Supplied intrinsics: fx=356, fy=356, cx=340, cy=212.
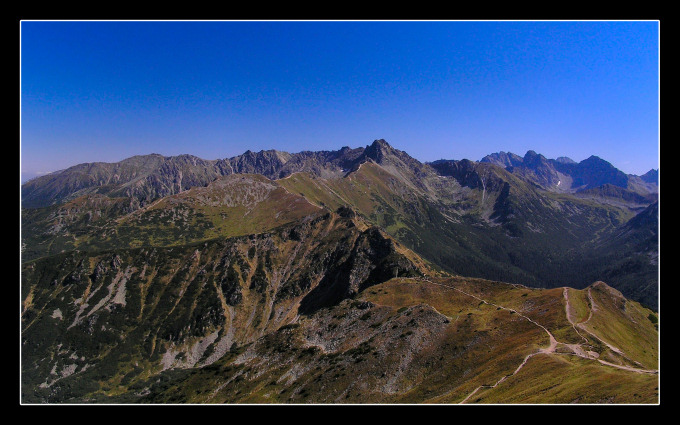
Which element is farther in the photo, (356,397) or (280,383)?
(280,383)

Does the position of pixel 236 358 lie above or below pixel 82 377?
above

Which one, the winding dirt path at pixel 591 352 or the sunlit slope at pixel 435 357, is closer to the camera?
the sunlit slope at pixel 435 357

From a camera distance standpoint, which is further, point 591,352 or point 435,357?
point 435,357

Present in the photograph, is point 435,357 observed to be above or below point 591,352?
below

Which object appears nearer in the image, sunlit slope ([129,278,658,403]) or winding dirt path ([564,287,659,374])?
sunlit slope ([129,278,658,403])
